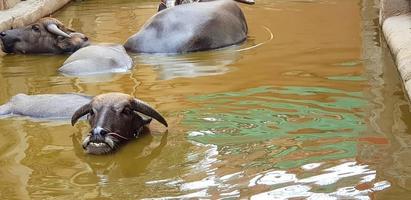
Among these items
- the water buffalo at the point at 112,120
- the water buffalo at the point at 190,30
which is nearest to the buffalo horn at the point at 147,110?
the water buffalo at the point at 112,120

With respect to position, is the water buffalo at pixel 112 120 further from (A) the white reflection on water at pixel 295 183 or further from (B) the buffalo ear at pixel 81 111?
(A) the white reflection on water at pixel 295 183

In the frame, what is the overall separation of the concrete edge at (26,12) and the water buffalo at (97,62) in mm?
1762

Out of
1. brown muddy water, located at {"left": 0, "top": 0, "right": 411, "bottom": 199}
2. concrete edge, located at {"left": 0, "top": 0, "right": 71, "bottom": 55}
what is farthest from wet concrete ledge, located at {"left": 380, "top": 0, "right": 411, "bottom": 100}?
concrete edge, located at {"left": 0, "top": 0, "right": 71, "bottom": 55}

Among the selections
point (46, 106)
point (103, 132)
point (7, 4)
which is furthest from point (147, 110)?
point (7, 4)

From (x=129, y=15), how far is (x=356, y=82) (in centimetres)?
602

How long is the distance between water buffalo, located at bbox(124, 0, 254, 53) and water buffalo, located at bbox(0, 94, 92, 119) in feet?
8.75

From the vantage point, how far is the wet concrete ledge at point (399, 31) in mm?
6020

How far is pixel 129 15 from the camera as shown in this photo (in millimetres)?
11609

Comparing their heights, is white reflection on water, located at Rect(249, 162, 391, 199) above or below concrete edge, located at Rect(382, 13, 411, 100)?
above

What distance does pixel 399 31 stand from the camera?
7582 mm

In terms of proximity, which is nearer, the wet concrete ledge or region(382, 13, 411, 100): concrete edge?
region(382, 13, 411, 100): concrete edge

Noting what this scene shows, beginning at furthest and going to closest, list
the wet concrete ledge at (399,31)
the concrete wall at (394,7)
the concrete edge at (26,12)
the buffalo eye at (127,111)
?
the concrete edge at (26,12)
the concrete wall at (394,7)
the wet concrete ledge at (399,31)
the buffalo eye at (127,111)

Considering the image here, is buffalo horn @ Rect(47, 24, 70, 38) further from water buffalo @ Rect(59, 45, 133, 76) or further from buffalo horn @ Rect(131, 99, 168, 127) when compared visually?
buffalo horn @ Rect(131, 99, 168, 127)

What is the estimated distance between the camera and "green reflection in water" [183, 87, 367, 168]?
14.7ft
